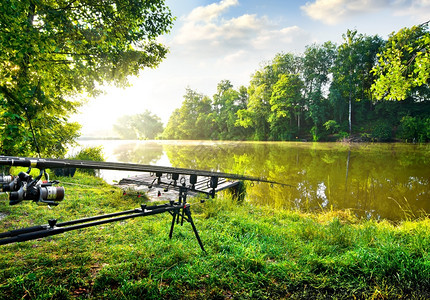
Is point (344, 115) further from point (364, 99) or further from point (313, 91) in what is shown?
point (313, 91)

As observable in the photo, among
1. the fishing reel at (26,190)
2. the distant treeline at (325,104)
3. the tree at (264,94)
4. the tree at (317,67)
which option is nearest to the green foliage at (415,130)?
the distant treeline at (325,104)

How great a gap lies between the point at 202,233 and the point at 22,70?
5987 mm

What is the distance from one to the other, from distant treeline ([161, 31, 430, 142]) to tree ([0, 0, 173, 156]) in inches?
1666

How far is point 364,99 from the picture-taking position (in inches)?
1799

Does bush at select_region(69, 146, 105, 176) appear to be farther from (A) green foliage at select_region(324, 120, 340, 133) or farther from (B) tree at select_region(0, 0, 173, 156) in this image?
(A) green foliage at select_region(324, 120, 340, 133)

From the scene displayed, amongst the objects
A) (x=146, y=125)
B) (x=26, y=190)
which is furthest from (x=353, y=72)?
(x=146, y=125)

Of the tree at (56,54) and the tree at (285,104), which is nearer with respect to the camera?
the tree at (56,54)

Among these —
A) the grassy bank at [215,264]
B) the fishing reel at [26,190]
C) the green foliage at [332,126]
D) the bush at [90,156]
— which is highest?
the green foliage at [332,126]

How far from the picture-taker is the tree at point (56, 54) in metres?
4.41

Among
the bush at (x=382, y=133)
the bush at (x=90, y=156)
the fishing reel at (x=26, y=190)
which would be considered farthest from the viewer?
the bush at (x=382, y=133)

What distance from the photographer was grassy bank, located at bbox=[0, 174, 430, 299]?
8.71ft

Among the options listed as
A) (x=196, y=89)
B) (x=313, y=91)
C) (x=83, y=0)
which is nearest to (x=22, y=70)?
(x=83, y=0)

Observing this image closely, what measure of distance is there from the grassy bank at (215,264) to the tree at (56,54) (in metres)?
2.64

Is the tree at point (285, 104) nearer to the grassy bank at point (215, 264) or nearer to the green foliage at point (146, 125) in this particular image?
the grassy bank at point (215, 264)
